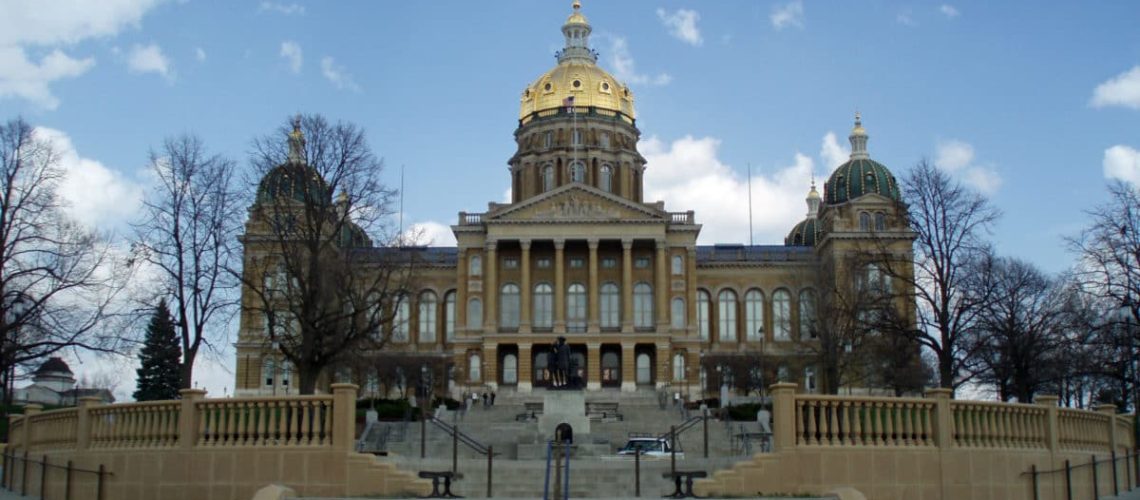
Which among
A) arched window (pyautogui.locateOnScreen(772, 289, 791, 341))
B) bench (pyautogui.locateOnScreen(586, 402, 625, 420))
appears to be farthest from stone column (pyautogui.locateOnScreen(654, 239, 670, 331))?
bench (pyautogui.locateOnScreen(586, 402, 625, 420))

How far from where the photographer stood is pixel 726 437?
54.3 metres

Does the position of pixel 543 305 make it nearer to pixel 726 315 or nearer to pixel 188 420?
pixel 726 315

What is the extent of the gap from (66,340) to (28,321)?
2478 mm

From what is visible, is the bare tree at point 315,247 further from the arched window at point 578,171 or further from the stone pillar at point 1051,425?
the arched window at point 578,171

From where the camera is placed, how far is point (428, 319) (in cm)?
9919

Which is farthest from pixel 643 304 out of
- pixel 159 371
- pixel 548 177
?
pixel 159 371

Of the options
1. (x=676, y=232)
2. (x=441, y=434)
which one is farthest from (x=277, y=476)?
(x=676, y=232)

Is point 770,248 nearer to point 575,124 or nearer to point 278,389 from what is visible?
point 575,124

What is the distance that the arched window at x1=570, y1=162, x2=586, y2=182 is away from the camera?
347ft

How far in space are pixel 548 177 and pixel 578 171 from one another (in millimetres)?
2630

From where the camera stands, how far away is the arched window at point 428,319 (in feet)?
325

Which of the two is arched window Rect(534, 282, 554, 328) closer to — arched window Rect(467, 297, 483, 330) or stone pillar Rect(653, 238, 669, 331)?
arched window Rect(467, 297, 483, 330)

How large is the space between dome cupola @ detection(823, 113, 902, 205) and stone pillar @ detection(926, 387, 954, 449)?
7797 cm

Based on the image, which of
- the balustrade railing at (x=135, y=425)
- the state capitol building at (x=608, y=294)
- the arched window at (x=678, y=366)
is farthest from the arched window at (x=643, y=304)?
the balustrade railing at (x=135, y=425)
